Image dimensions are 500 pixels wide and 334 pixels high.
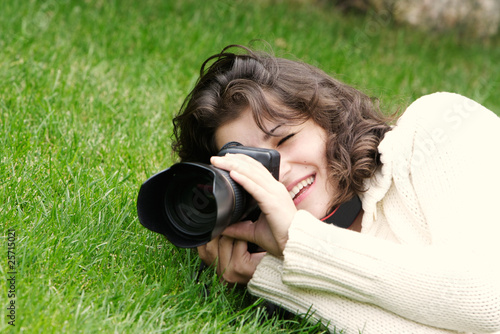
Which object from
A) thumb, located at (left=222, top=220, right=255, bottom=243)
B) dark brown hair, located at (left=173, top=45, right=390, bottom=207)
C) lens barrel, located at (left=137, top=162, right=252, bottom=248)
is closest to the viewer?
lens barrel, located at (left=137, top=162, right=252, bottom=248)

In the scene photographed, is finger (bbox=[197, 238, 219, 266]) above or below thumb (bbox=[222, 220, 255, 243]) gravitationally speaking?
below

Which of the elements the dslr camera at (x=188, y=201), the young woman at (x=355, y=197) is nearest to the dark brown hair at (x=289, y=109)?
the young woman at (x=355, y=197)

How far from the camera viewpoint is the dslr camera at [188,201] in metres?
1.47

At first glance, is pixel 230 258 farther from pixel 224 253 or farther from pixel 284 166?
pixel 284 166

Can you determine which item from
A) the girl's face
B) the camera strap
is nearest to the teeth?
the girl's face

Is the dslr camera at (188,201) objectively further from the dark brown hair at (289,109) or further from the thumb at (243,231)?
the dark brown hair at (289,109)

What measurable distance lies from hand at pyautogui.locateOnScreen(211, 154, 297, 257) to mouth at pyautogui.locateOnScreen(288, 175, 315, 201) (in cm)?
15

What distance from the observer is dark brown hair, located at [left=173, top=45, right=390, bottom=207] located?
1.73 metres

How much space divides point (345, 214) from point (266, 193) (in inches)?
12.4

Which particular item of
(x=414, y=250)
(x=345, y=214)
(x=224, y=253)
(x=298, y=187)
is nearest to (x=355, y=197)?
(x=345, y=214)

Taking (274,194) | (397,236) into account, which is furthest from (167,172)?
(397,236)

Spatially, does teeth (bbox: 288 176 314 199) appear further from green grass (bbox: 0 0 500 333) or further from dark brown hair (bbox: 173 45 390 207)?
green grass (bbox: 0 0 500 333)

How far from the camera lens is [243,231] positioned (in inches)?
64.1

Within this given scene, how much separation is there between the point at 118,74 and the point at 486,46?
310 cm
